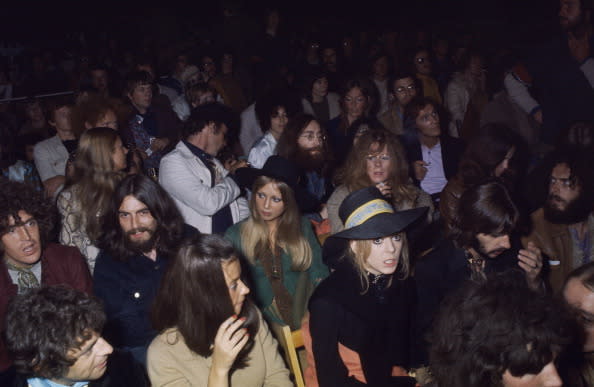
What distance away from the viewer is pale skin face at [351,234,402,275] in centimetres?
263

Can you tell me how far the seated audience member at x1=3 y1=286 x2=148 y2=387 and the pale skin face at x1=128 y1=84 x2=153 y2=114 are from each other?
12.0 ft

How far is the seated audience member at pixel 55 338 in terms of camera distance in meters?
2.01

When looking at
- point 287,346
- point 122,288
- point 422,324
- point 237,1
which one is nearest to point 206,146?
point 122,288

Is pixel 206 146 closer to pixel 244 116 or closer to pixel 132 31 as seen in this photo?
pixel 244 116

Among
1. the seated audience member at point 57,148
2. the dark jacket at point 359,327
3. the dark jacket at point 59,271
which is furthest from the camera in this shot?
the seated audience member at point 57,148

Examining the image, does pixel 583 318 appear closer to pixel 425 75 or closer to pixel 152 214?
pixel 152 214

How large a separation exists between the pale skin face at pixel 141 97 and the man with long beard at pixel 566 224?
12.8 ft

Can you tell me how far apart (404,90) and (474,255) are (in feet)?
10.9

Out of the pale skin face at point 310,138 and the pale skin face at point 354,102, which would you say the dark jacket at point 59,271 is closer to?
the pale skin face at point 310,138

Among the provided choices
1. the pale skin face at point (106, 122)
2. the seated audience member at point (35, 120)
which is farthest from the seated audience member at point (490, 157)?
the seated audience member at point (35, 120)

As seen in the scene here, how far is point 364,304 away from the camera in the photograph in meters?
2.57

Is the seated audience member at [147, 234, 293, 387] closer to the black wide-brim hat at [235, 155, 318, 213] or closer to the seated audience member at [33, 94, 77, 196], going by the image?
the black wide-brim hat at [235, 155, 318, 213]

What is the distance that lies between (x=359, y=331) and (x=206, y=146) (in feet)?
7.34

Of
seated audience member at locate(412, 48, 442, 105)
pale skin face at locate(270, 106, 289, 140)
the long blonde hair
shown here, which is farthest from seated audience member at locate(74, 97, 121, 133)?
seated audience member at locate(412, 48, 442, 105)
